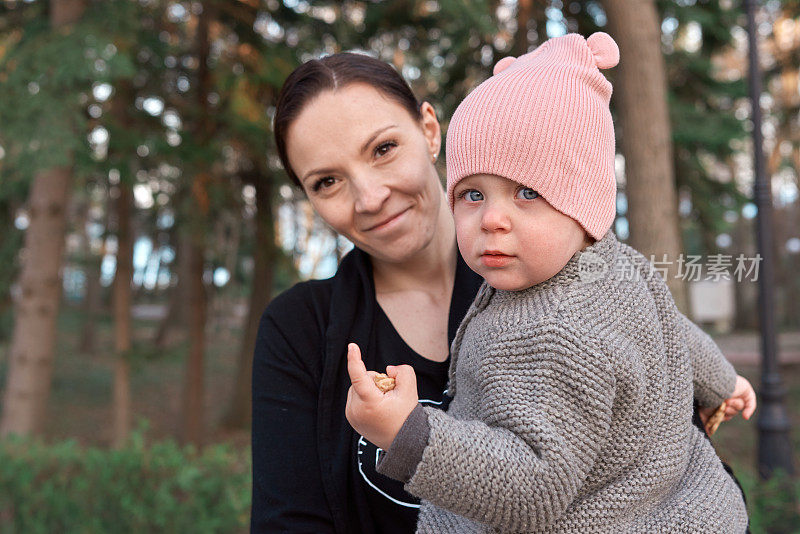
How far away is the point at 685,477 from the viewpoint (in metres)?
1.54

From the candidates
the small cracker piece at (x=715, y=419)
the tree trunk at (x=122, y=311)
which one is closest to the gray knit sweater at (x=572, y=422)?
the small cracker piece at (x=715, y=419)

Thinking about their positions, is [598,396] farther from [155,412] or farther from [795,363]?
[795,363]

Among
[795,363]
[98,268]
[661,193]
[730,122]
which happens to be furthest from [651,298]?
[795,363]

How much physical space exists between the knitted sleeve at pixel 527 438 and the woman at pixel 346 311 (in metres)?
0.45

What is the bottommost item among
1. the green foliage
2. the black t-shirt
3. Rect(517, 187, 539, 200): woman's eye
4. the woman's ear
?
the black t-shirt

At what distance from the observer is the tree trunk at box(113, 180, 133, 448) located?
9297 mm

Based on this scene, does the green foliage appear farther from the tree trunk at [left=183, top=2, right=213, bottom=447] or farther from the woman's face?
the woman's face

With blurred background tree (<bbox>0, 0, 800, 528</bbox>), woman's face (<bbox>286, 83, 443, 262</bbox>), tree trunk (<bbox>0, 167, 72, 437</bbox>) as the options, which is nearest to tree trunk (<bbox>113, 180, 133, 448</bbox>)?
blurred background tree (<bbox>0, 0, 800, 528</bbox>)

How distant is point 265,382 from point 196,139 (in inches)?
282

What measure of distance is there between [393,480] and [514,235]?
0.78 meters

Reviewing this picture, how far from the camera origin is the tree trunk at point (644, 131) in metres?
5.25

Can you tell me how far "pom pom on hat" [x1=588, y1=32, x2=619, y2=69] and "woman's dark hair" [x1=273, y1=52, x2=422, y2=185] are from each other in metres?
0.57

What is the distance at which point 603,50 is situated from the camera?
5.31 feet

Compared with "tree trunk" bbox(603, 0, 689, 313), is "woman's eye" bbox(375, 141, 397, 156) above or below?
below
